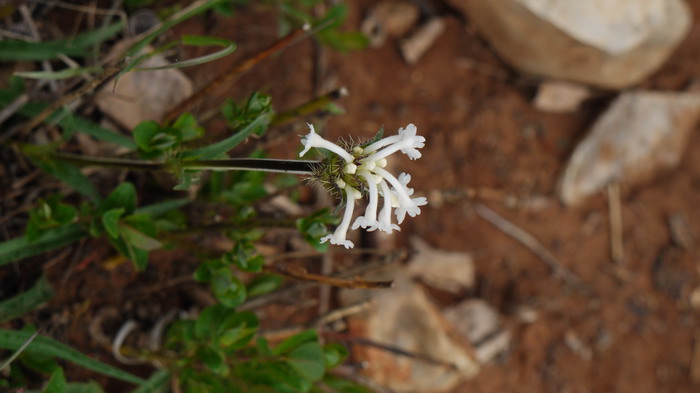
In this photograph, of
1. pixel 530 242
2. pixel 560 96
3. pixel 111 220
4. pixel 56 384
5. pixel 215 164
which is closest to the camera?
pixel 215 164

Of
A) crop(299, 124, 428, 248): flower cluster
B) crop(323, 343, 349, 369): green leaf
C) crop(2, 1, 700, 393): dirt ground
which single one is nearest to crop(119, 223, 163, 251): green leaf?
crop(323, 343, 349, 369): green leaf

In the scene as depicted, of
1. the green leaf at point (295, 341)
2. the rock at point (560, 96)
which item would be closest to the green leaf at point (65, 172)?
the green leaf at point (295, 341)

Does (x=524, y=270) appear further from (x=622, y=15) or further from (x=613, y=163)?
Answer: (x=622, y=15)

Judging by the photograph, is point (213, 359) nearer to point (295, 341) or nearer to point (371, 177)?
point (295, 341)

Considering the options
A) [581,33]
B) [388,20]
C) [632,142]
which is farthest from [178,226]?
[632,142]

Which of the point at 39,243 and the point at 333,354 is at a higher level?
the point at 39,243

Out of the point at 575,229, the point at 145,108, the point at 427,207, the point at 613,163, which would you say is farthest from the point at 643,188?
the point at 145,108
